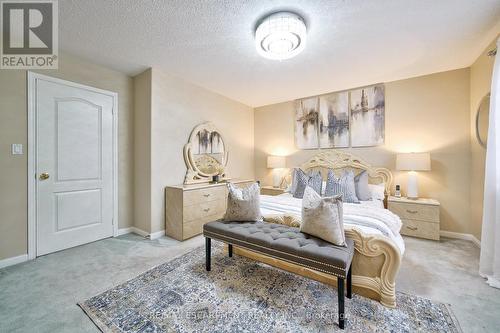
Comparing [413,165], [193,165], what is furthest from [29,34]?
[413,165]

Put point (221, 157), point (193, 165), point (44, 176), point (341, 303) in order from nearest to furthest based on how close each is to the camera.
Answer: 1. point (341, 303)
2. point (44, 176)
3. point (193, 165)
4. point (221, 157)

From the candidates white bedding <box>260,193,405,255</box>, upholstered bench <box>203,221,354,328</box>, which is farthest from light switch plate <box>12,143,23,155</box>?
white bedding <box>260,193,405,255</box>

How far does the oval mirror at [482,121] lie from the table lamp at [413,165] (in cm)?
56

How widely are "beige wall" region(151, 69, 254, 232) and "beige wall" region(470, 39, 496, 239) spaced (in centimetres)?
391

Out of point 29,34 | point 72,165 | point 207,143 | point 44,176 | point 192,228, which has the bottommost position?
point 192,228

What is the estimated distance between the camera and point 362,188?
9.82 ft

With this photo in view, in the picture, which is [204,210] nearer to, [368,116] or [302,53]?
[302,53]

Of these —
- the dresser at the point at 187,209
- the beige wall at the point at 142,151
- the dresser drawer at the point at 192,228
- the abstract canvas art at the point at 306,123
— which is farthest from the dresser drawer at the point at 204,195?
the abstract canvas art at the point at 306,123

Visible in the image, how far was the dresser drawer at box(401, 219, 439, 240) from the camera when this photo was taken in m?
2.86

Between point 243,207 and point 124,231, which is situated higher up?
point 243,207

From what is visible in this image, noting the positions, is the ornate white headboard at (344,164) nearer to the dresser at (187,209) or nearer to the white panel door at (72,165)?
the dresser at (187,209)

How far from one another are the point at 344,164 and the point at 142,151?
140 inches

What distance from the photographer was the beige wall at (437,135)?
2.97m

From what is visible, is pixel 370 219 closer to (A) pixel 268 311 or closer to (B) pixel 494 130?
(A) pixel 268 311
